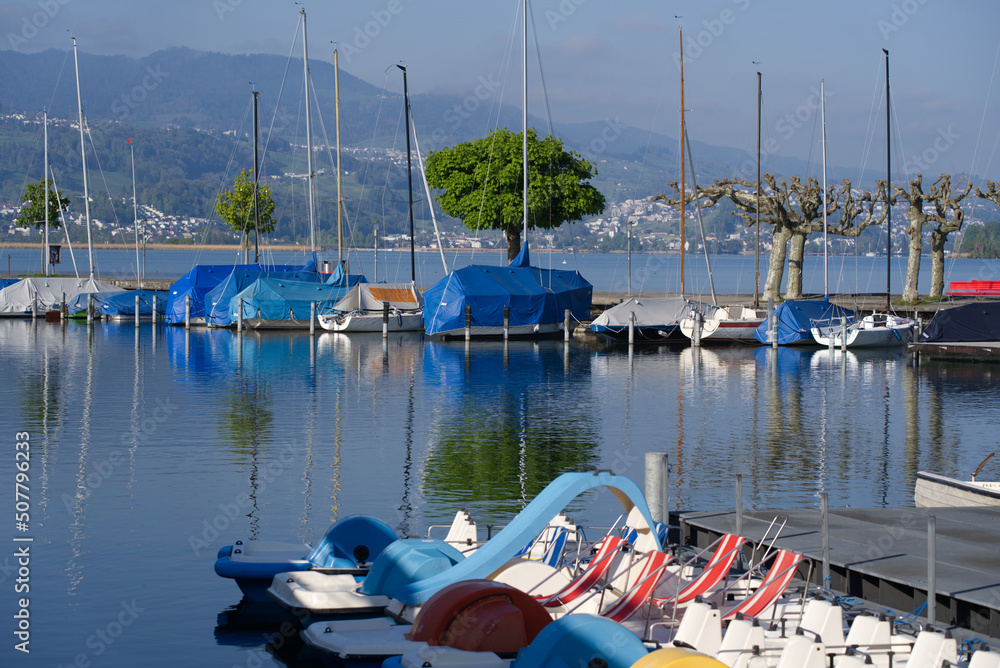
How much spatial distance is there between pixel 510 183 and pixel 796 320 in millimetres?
19145

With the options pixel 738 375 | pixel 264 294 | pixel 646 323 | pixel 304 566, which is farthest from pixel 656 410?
pixel 264 294

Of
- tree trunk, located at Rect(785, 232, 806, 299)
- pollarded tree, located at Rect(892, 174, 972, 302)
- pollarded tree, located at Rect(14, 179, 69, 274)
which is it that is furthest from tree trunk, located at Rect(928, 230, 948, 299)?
pollarded tree, located at Rect(14, 179, 69, 274)

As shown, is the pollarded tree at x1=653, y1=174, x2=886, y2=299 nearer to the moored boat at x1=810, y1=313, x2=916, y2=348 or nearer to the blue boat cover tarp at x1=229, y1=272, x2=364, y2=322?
the moored boat at x1=810, y1=313, x2=916, y2=348

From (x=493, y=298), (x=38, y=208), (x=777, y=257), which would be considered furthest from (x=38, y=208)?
(x=777, y=257)

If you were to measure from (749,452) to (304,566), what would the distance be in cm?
1265

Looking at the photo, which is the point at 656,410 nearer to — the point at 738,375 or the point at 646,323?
the point at 738,375

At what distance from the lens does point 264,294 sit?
57812 mm

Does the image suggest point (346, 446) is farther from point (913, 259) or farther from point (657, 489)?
point (913, 259)

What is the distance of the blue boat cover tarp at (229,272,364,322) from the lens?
57.6 m

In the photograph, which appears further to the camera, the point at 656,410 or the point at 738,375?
the point at 738,375

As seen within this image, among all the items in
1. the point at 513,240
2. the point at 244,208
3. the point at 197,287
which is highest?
the point at 244,208

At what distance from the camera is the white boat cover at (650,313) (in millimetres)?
51906

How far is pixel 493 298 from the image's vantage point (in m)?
52.0

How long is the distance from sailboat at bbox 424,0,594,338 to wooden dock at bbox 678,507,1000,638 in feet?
119
